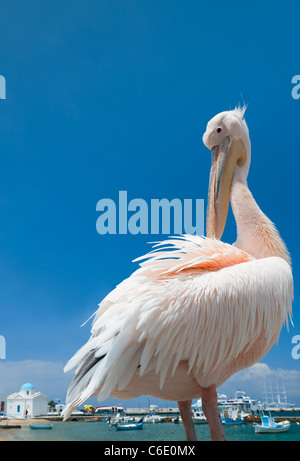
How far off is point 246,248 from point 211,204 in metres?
0.66

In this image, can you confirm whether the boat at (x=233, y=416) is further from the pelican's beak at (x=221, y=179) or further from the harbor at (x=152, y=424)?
the pelican's beak at (x=221, y=179)

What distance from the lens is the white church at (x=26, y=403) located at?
5053 cm

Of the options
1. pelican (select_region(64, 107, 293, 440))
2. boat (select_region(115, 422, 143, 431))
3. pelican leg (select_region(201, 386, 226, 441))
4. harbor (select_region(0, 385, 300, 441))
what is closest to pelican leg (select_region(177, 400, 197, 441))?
pelican (select_region(64, 107, 293, 440))

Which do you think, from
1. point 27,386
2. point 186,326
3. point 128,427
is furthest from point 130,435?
point 186,326

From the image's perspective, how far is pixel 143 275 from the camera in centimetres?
292

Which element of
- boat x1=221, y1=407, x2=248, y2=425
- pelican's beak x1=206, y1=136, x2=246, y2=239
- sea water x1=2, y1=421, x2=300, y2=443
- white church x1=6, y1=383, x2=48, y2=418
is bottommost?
sea water x1=2, y1=421, x2=300, y2=443

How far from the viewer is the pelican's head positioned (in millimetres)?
4031

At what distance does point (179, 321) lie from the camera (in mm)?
2592

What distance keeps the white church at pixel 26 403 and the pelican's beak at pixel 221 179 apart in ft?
172

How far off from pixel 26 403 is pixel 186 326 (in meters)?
55.1

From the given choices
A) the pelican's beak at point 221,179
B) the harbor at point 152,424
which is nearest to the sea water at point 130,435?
the harbor at point 152,424

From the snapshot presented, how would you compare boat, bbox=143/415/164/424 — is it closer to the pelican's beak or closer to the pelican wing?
the pelican's beak
